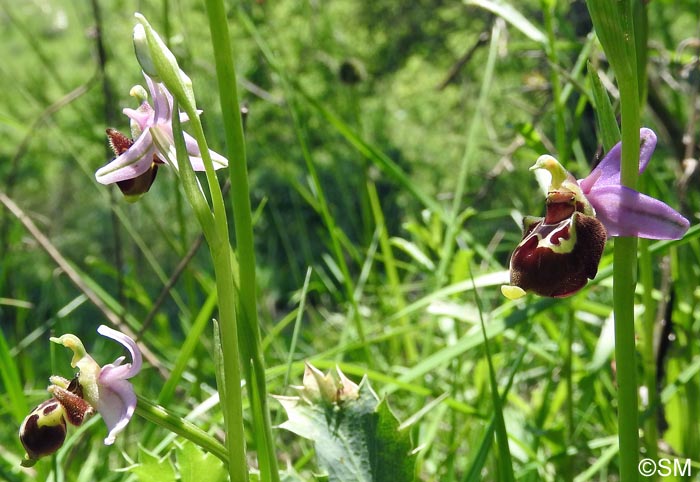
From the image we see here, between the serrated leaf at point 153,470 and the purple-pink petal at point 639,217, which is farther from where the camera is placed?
the serrated leaf at point 153,470

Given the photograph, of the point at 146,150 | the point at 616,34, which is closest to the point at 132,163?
the point at 146,150

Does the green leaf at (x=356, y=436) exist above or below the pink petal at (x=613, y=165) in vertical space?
below

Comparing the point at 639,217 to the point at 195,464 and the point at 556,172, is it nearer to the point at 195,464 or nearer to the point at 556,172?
the point at 556,172

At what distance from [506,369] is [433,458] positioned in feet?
0.55

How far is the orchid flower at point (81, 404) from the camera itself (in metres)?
0.59

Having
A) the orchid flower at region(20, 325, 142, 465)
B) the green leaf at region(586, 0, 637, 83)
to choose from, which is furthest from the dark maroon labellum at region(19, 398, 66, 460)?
the green leaf at region(586, 0, 637, 83)

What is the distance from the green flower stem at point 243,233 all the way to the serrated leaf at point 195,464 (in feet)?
0.26

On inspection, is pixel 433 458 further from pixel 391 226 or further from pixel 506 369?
pixel 391 226

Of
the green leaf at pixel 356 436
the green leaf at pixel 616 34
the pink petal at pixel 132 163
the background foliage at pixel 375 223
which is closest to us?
the green leaf at pixel 616 34

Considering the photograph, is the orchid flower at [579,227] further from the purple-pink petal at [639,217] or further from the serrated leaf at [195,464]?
the serrated leaf at [195,464]

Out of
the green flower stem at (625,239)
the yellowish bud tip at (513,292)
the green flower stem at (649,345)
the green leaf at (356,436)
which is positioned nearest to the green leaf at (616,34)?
the green flower stem at (625,239)

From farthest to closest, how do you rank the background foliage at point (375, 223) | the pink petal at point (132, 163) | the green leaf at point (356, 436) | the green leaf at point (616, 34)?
the background foliage at point (375, 223)
the green leaf at point (356, 436)
the pink petal at point (132, 163)
the green leaf at point (616, 34)

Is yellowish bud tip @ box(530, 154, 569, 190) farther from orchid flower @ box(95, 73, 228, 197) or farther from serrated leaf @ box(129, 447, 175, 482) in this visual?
serrated leaf @ box(129, 447, 175, 482)

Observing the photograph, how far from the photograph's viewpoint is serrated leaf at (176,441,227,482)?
0.69 m
